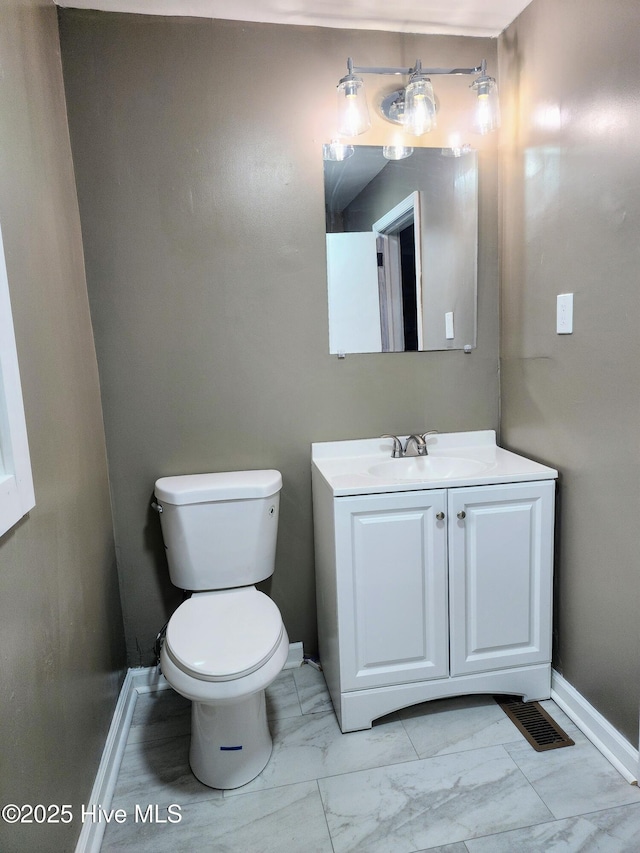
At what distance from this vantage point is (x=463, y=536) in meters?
1.70

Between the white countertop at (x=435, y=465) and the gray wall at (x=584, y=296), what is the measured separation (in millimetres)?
140

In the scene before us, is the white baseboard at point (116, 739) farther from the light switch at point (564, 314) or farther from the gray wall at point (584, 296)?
the light switch at point (564, 314)

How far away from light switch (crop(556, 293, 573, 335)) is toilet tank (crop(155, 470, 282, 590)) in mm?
1071

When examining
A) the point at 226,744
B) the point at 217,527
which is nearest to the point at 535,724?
the point at 226,744

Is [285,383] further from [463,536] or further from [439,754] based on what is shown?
[439,754]

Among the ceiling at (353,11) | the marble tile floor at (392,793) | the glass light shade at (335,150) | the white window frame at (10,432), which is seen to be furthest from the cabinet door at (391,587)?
the ceiling at (353,11)

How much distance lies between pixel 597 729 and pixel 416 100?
2101 millimetres

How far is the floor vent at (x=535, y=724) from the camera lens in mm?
1635

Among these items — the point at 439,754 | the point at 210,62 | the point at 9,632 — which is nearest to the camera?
the point at 9,632

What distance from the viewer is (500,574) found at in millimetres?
1733

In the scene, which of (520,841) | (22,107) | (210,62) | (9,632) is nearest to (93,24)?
(210,62)

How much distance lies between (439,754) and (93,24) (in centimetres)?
257

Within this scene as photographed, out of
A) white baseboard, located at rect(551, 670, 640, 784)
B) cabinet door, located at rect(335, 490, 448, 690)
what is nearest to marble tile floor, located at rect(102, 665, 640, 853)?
white baseboard, located at rect(551, 670, 640, 784)

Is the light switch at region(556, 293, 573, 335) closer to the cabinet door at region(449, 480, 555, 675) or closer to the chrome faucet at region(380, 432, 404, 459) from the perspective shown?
the cabinet door at region(449, 480, 555, 675)
